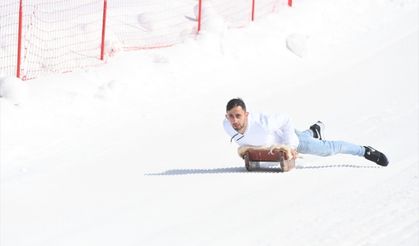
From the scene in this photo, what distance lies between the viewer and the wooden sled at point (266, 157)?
29.6 ft

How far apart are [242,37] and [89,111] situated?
4077 mm

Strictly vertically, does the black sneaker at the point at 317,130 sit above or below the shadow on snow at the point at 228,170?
above

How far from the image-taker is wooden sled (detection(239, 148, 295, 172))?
29.6 ft

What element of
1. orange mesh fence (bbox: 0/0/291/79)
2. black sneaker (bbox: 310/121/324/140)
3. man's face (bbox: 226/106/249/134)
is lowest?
black sneaker (bbox: 310/121/324/140)

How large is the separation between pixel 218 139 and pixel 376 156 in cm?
308

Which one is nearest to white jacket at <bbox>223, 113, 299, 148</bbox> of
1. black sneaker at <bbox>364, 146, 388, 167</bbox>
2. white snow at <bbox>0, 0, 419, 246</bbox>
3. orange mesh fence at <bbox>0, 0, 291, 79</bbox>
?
white snow at <bbox>0, 0, 419, 246</bbox>

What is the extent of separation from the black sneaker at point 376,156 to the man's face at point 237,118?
1.30 metres

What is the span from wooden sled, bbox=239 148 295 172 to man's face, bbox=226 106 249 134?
0.32 m

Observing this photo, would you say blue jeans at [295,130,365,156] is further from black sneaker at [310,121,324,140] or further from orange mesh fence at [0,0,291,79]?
orange mesh fence at [0,0,291,79]

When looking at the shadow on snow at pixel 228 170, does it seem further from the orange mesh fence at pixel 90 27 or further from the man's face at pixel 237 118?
the orange mesh fence at pixel 90 27

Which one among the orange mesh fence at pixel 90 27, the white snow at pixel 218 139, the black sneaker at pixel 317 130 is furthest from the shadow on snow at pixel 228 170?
the orange mesh fence at pixel 90 27

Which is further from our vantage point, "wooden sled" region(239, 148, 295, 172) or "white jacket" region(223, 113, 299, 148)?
"wooden sled" region(239, 148, 295, 172)

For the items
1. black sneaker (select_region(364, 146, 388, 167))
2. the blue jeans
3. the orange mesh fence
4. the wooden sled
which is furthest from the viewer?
the orange mesh fence

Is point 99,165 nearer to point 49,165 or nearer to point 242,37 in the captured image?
point 49,165
